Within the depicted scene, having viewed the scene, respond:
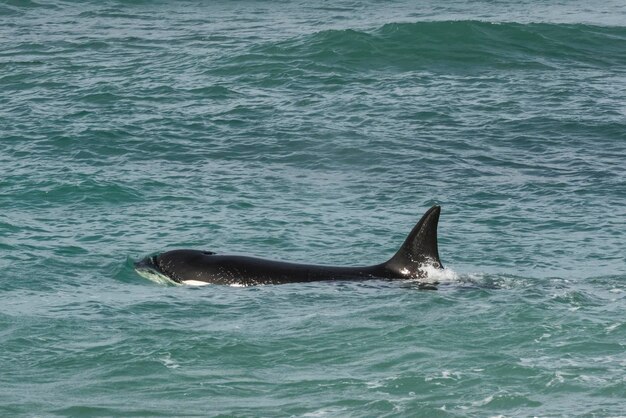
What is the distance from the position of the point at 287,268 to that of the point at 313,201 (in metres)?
6.61

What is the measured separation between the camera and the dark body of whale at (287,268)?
23.7m

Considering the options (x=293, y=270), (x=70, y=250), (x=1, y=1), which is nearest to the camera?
(x=293, y=270)

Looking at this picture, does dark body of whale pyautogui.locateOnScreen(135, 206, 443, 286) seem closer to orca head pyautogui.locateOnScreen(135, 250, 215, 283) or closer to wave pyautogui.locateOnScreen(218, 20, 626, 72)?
orca head pyautogui.locateOnScreen(135, 250, 215, 283)

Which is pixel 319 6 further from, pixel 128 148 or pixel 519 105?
pixel 128 148

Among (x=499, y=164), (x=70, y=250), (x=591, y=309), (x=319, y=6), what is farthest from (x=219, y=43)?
(x=591, y=309)

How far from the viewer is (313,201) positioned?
31047 mm

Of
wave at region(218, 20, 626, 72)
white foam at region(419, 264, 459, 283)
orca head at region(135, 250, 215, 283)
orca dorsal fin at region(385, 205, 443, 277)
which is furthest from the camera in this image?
wave at region(218, 20, 626, 72)

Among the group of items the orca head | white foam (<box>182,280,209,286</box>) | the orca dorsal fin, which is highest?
the orca dorsal fin

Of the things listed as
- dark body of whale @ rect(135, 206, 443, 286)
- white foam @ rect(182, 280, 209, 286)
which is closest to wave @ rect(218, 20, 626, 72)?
dark body of whale @ rect(135, 206, 443, 286)

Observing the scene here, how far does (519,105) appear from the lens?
4044cm

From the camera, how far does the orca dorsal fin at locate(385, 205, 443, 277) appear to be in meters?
23.6

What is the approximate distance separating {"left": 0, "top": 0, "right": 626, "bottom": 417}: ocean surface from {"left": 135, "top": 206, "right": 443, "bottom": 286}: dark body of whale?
1.19ft

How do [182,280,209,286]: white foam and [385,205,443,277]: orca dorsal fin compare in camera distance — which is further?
[182,280,209,286]: white foam

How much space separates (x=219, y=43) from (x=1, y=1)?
41.7 ft
